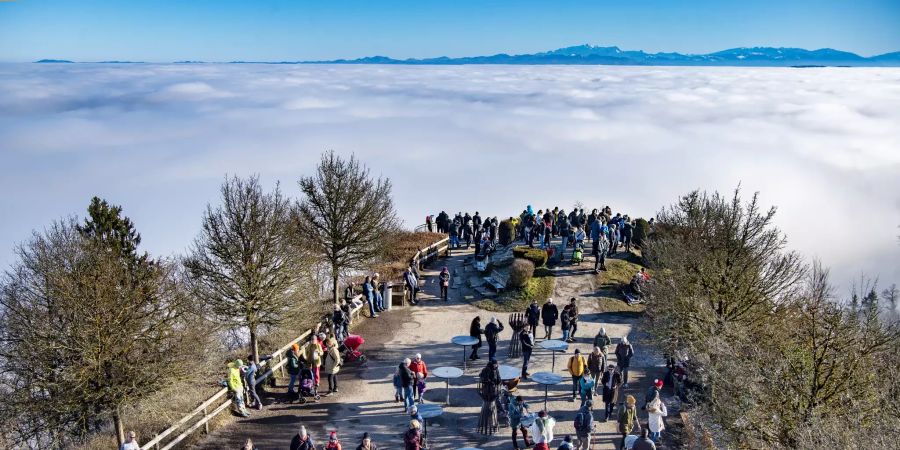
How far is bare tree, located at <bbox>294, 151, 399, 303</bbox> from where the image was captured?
88.4 feet

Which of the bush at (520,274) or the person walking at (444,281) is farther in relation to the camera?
the bush at (520,274)

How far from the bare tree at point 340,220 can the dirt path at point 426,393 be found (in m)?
2.84

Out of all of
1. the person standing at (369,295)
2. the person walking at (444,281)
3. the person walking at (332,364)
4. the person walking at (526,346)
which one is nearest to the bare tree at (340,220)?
the person standing at (369,295)

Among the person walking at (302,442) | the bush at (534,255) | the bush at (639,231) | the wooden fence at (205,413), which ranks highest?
the bush at (639,231)

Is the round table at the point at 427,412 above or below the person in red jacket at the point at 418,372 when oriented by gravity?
below

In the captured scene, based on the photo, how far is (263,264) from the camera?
21.2 meters

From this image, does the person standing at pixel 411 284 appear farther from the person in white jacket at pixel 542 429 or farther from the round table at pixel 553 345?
the person in white jacket at pixel 542 429

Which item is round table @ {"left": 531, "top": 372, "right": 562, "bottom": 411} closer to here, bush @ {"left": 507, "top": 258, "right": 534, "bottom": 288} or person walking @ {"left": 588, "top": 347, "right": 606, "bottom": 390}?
person walking @ {"left": 588, "top": 347, "right": 606, "bottom": 390}

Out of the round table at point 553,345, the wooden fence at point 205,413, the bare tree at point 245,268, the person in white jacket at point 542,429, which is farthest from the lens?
the bare tree at point 245,268

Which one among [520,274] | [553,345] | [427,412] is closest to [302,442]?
[427,412]

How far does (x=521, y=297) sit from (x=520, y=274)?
0.94 m

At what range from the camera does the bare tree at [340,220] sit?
26953mm

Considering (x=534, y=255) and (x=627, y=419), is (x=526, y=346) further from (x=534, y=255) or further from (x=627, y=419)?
(x=534, y=255)

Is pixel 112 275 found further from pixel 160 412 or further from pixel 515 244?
pixel 515 244
